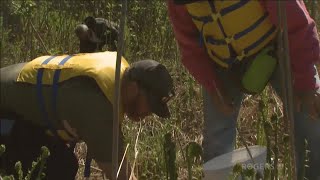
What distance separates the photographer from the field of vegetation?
301 centimetres

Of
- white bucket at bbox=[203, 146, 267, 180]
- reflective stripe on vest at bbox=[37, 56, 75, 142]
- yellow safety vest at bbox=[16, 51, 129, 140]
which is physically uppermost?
yellow safety vest at bbox=[16, 51, 129, 140]

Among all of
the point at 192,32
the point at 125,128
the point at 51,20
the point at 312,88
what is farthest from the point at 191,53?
the point at 51,20

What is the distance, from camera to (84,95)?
7.29 feet

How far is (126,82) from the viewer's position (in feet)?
7.34

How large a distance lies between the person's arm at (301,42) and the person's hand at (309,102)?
16 mm

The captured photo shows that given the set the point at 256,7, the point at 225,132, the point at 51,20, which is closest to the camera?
the point at 256,7

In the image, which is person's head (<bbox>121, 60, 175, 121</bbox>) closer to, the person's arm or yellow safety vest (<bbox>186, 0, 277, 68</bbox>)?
yellow safety vest (<bbox>186, 0, 277, 68</bbox>)

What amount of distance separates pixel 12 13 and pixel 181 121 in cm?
150

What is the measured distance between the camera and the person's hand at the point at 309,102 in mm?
1965

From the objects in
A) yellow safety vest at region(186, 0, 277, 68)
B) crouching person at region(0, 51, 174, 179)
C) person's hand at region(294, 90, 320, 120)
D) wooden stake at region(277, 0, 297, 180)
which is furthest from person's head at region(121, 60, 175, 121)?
wooden stake at region(277, 0, 297, 180)

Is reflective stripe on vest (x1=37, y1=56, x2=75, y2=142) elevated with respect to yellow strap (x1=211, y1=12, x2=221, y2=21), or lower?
lower

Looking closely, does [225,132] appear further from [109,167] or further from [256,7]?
[256,7]

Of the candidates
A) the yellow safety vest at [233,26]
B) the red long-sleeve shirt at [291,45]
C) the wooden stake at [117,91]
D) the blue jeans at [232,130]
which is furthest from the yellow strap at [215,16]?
the wooden stake at [117,91]

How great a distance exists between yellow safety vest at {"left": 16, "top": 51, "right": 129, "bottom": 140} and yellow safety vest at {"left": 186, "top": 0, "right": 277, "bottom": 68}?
349mm
